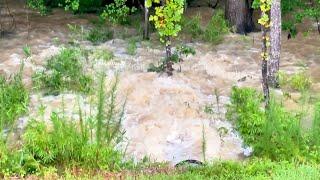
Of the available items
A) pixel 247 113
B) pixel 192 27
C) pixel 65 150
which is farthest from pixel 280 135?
pixel 192 27

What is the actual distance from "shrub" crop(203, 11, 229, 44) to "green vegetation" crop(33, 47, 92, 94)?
3.02 m

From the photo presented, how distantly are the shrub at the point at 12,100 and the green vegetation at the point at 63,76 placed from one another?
474 millimetres

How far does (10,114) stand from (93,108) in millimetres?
1115

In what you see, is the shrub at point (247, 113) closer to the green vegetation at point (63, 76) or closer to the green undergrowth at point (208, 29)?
the green vegetation at point (63, 76)

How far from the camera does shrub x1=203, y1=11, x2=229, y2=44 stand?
12867 millimetres

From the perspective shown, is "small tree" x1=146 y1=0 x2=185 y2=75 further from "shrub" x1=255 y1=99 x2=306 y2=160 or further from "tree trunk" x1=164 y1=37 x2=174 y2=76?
"shrub" x1=255 y1=99 x2=306 y2=160

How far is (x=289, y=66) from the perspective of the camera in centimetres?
1135

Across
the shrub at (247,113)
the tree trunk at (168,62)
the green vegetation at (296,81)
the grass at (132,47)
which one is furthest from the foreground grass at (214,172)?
the grass at (132,47)

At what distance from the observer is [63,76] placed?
1044 centimetres

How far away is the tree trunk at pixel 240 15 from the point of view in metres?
13.8

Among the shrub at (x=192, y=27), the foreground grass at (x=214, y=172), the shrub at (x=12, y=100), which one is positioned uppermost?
the shrub at (x=192, y=27)

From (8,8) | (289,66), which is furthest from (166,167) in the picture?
(8,8)

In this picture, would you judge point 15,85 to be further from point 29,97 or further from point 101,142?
point 101,142

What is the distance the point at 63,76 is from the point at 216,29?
3992mm
